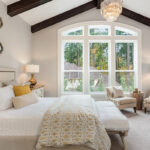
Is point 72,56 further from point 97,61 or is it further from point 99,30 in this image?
point 99,30

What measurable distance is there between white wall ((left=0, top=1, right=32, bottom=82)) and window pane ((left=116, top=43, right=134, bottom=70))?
10.8ft

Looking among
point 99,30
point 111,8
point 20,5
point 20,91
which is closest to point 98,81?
point 99,30

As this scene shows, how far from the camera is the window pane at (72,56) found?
496 centimetres

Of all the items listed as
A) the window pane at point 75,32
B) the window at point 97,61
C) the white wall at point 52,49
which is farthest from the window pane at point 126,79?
the window pane at point 75,32

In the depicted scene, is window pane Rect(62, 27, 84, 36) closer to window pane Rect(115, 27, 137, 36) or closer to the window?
the window

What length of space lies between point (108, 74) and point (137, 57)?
4.00 ft

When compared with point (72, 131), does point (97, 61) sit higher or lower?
higher

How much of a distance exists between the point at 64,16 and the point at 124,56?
268 centimetres

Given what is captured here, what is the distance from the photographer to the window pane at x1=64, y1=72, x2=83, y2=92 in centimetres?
497

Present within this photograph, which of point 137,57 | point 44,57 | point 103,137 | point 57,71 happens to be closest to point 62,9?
point 44,57

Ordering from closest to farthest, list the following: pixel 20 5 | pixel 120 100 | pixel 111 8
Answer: pixel 111 8 < pixel 20 5 < pixel 120 100

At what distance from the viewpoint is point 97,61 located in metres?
4.96

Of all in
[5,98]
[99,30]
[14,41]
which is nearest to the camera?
[5,98]

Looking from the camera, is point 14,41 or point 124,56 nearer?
point 14,41
